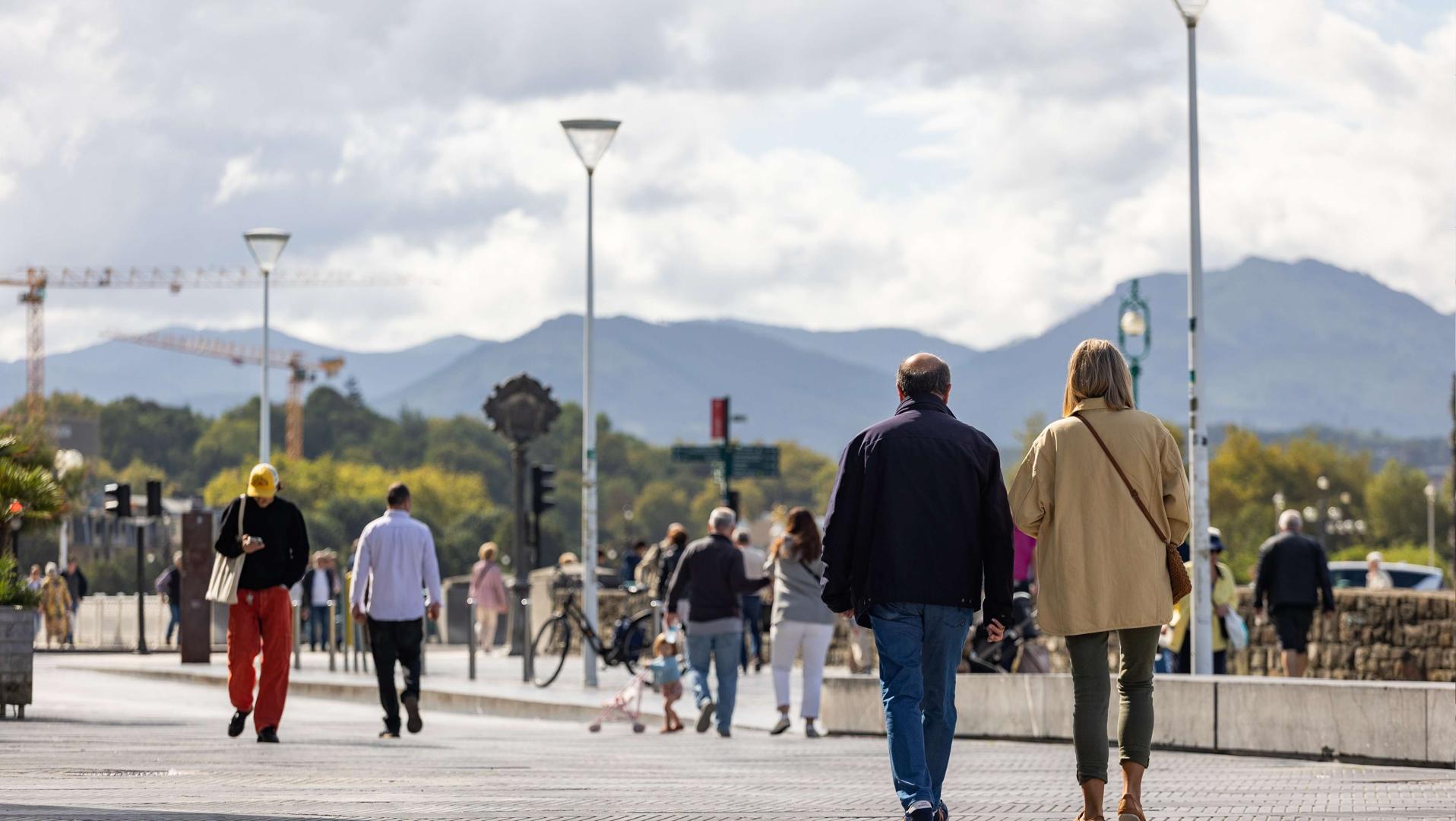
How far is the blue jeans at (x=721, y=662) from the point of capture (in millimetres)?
16266

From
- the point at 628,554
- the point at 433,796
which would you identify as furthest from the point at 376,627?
the point at 628,554

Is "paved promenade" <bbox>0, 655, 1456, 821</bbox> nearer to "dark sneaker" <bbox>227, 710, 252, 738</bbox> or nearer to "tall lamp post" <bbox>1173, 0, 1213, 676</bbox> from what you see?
"dark sneaker" <bbox>227, 710, 252, 738</bbox>

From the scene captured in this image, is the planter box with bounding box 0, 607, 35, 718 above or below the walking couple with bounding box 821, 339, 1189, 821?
below

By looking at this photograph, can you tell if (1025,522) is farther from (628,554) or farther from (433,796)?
(628,554)

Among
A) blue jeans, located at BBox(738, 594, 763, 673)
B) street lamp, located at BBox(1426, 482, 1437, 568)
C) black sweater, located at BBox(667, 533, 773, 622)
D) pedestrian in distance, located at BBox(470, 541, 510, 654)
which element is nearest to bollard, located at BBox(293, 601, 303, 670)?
pedestrian in distance, located at BBox(470, 541, 510, 654)

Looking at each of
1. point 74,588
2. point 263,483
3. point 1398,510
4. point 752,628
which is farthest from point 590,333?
point 1398,510

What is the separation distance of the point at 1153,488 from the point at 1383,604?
14583 mm

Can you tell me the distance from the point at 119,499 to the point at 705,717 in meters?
18.1

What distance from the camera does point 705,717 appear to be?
16891mm

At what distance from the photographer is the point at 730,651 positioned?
53.3 feet

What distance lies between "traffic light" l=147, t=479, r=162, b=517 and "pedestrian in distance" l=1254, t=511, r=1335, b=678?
2069cm

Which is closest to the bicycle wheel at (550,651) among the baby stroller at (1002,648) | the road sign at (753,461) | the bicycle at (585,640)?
the bicycle at (585,640)

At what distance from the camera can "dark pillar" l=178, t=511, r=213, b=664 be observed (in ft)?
93.8

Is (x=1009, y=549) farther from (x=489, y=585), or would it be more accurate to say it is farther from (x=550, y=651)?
(x=489, y=585)
